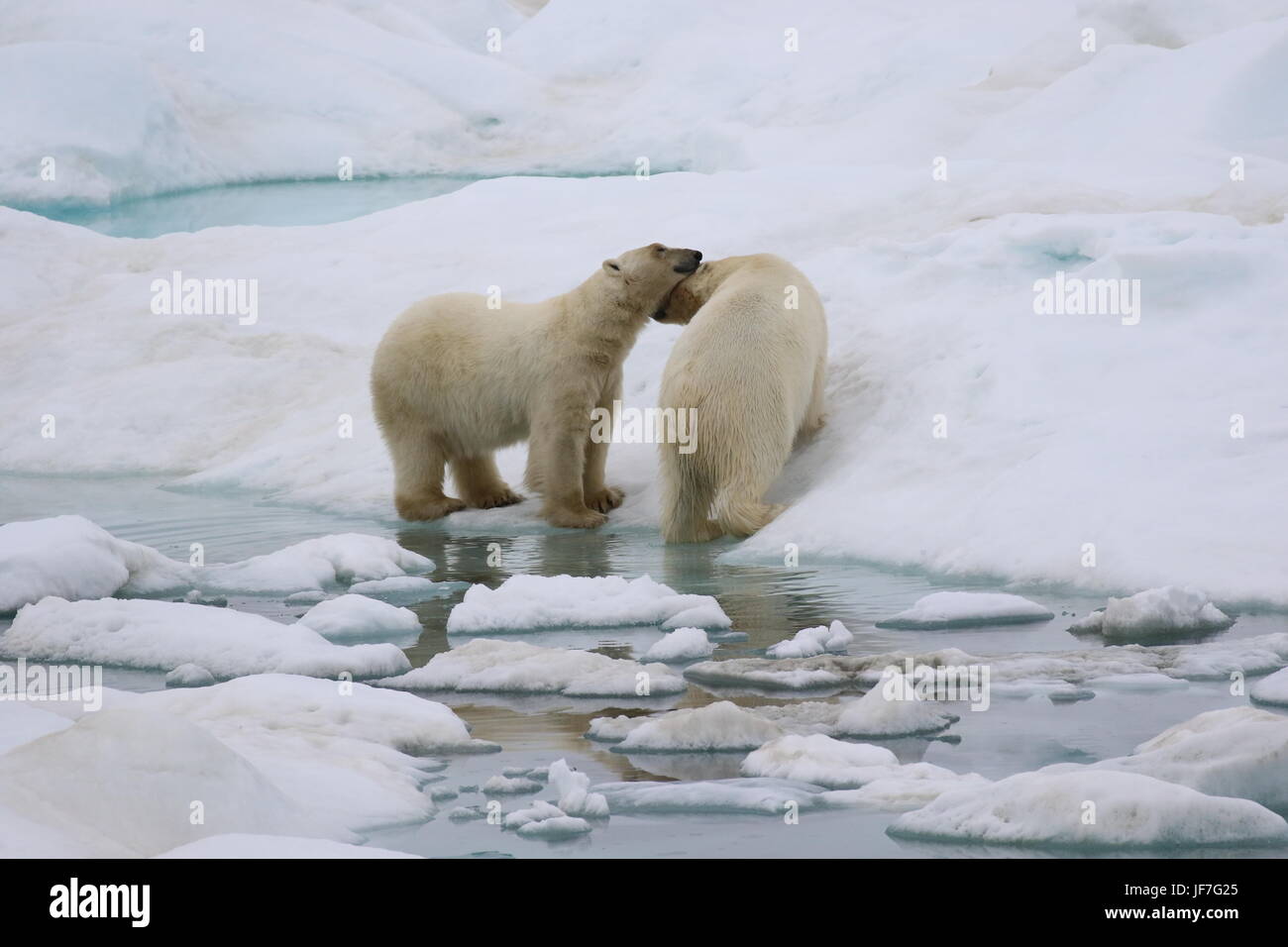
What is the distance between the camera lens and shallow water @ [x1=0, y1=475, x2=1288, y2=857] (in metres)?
3.41

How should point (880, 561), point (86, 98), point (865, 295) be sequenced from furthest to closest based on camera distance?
1. point (86, 98)
2. point (865, 295)
3. point (880, 561)

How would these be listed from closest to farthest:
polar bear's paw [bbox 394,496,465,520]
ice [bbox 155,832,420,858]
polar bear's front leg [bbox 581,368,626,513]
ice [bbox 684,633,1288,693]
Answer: ice [bbox 155,832,420,858], ice [bbox 684,633,1288,693], polar bear's front leg [bbox 581,368,626,513], polar bear's paw [bbox 394,496,465,520]

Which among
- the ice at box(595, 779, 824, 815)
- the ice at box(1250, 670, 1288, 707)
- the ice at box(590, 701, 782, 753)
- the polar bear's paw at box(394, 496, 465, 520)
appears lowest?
the ice at box(595, 779, 824, 815)

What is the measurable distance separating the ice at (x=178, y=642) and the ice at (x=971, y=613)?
1751 mm

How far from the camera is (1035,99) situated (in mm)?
19031

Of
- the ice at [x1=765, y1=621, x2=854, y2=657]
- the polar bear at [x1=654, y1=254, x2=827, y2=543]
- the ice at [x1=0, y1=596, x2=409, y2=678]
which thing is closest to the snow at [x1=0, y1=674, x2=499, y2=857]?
the ice at [x1=0, y1=596, x2=409, y2=678]

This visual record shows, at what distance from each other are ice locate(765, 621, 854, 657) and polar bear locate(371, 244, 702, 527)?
2.99 m

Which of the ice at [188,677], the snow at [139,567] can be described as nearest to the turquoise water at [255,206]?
the snow at [139,567]

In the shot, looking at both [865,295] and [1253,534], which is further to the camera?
[865,295]

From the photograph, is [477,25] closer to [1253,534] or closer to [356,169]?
[356,169]

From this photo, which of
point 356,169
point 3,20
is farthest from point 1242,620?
point 3,20

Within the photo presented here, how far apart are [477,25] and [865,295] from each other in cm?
3196

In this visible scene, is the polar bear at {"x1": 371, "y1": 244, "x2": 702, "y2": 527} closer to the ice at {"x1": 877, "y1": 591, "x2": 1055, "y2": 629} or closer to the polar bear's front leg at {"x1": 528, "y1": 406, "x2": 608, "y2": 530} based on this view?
the polar bear's front leg at {"x1": 528, "y1": 406, "x2": 608, "y2": 530}

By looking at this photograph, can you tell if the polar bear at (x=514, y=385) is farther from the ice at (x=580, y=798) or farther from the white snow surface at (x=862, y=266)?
the ice at (x=580, y=798)
